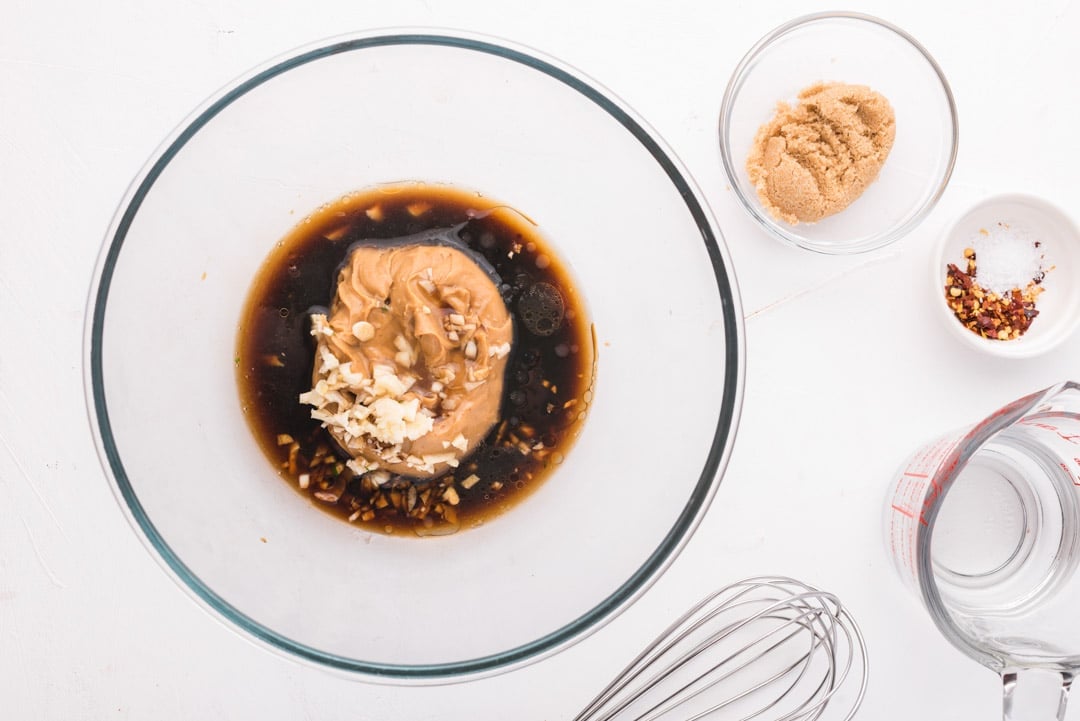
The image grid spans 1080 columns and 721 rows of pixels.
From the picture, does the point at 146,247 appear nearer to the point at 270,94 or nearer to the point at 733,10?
the point at 270,94

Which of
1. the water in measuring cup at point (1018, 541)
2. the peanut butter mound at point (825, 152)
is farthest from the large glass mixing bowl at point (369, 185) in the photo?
the water in measuring cup at point (1018, 541)

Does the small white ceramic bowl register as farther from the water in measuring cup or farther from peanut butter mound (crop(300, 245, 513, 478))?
peanut butter mound (crop(300, 245, 513, 478))

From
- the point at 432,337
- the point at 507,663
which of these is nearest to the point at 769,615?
the point at 507,663

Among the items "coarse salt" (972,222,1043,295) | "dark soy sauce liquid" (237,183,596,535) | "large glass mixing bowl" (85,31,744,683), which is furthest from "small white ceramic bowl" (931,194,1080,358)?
"dark soy sauce liquid" (237,183,596,535)

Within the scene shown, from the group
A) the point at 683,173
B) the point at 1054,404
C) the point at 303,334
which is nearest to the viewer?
the point at 683,173

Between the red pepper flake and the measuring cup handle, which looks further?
the red pepper flake

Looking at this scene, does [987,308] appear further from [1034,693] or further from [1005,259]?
[1034,693]
